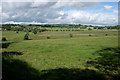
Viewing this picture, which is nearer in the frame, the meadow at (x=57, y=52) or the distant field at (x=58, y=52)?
the meadow at (x=57, y=52)

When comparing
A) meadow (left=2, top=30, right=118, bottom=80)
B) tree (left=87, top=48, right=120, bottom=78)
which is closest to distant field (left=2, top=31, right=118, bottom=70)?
meadow (left=2, top=30, right=118, bottom=80)

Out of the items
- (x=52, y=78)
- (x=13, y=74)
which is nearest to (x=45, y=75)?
(x=52, y=78)

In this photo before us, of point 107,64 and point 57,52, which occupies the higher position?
point 57,52

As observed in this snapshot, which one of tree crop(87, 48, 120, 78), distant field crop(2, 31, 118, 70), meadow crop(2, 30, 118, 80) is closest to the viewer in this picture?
tree crop(87, 48, 120, 78)

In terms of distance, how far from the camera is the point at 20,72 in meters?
17.2

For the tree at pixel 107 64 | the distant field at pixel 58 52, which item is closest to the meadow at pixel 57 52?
the distant field at pixel 58 52

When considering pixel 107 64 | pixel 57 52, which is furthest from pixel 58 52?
pixel 107 64

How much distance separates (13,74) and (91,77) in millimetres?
5611

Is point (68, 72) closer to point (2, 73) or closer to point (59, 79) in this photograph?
point (59, 79)

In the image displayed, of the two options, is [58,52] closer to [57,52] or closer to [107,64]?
[57,52]

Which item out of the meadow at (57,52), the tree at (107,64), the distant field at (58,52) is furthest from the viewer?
the distant field at (58,52)

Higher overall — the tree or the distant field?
the distant field

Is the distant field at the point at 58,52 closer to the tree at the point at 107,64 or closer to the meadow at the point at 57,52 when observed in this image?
the meadow at the point at 57,52

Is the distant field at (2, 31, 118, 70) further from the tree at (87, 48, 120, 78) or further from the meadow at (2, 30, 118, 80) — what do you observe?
the tree at (87, 48, 120, 78)
